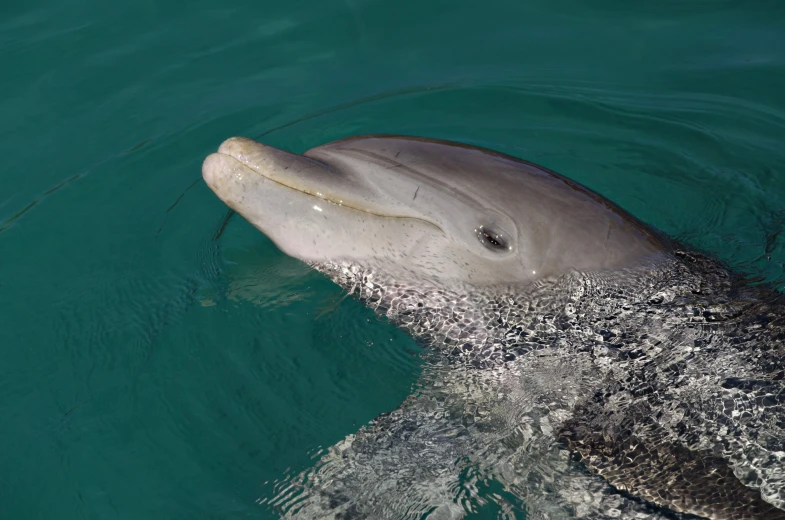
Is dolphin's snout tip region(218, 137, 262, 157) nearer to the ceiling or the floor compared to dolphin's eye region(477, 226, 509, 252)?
nearer to the floor

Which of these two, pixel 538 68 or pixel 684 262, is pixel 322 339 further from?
pixel 538 68

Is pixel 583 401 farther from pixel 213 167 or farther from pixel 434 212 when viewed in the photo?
pixel 213 167

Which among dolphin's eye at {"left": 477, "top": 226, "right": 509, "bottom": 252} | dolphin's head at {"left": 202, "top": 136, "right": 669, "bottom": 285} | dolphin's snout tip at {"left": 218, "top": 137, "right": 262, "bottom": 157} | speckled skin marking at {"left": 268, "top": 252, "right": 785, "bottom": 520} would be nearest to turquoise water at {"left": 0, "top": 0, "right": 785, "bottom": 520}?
speckled skin marking at {"left": 268, "top": 252, "right": 785, "bottom": 520}

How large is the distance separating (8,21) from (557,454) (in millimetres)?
9817

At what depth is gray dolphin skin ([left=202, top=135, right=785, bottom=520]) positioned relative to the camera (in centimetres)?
556

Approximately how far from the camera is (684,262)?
6262 mm

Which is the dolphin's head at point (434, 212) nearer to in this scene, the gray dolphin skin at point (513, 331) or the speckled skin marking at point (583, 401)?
the gray dolphin skin at point (513, 331)

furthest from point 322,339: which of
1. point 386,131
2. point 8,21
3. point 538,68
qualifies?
point 8,21

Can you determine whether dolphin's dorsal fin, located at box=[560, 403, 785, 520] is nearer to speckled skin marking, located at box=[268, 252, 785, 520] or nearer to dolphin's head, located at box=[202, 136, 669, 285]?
speckled skin marking, located at box=[268, 252, 785, 520]


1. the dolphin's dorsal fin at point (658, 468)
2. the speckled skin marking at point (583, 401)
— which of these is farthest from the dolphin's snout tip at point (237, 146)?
the dolphin's dorsal fin at point (658, 468)

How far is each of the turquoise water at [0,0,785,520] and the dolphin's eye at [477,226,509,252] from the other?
3.92 feet

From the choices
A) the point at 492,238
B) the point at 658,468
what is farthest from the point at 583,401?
the point at 492,238

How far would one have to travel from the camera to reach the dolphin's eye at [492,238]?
237 inches

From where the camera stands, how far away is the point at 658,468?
5.41 meters
